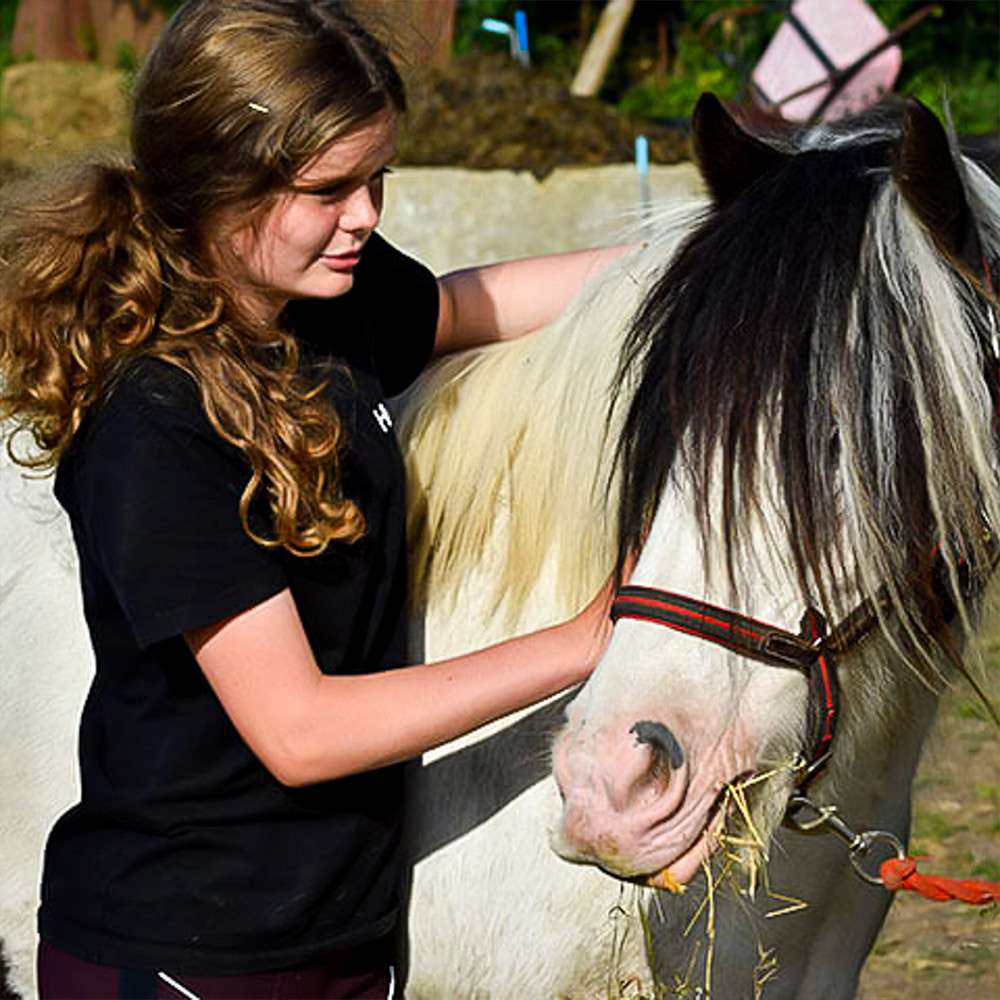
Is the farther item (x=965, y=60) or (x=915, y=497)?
(x=965, y=60)

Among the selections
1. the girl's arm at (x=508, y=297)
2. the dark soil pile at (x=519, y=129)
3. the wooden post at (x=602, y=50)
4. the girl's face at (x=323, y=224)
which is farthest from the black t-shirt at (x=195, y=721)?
the wooden post at (x=602, y=50)

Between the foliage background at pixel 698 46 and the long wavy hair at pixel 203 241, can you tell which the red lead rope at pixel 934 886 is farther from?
the foliage background at pixel 698 46

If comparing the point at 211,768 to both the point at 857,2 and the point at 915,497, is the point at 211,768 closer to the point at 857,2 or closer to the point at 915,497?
the point at 915,497

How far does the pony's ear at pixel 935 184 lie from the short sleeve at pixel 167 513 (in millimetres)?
761

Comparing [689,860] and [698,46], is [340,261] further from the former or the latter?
[698,46]

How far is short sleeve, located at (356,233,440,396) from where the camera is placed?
6.92ft

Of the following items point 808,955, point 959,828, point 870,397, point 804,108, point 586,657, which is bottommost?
point 959,828

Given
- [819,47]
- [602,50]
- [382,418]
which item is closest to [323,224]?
[382,418]

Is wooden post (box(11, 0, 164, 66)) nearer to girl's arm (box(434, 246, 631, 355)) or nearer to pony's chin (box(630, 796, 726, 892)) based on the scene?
girl's arm (box(434, 246, 631, 355))

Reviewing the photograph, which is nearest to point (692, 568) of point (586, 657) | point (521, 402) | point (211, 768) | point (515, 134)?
point (586, 657)

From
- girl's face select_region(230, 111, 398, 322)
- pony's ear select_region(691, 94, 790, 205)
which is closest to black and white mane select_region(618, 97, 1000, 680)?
pony's ear select_region(691, 94, 790, 205)

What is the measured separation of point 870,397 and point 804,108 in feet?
24.4

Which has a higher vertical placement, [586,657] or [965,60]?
[586,657]

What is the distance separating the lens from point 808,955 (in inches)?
84.8
